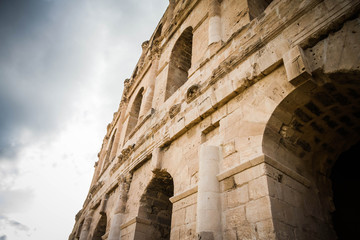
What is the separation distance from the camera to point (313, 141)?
3336mm

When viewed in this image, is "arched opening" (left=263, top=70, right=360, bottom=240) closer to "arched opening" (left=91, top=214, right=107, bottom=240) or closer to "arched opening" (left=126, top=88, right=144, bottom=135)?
"arched opening" (left=91, top=214, right=107, bottom=240)

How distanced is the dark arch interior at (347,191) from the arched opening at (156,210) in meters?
3.02

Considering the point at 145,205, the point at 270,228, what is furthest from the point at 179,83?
the point at 270,228

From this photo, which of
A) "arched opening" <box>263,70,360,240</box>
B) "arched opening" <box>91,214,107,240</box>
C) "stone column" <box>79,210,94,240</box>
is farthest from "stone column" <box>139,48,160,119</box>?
"arched opening" <box>263,70,360,240</box>

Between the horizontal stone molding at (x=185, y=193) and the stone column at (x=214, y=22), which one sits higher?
the stone column at (x=214, y=22)

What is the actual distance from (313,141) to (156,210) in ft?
11.9

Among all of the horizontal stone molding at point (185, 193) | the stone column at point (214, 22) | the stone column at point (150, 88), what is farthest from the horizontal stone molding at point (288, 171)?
the stone column at point (150, 88)

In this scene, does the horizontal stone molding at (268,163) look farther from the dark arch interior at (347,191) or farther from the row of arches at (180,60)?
the row of arches at (180,60)

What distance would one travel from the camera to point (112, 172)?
824 cm

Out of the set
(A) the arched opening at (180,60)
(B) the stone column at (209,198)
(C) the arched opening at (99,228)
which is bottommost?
(B) the stone column at (209,198)

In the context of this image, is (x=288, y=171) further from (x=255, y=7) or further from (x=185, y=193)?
(x=255, y=7)

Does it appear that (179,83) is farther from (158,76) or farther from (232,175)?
(232,175)

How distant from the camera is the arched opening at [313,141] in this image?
8.94 feet

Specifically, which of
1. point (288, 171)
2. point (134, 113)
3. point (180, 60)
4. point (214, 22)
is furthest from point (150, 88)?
point (288, 171)
